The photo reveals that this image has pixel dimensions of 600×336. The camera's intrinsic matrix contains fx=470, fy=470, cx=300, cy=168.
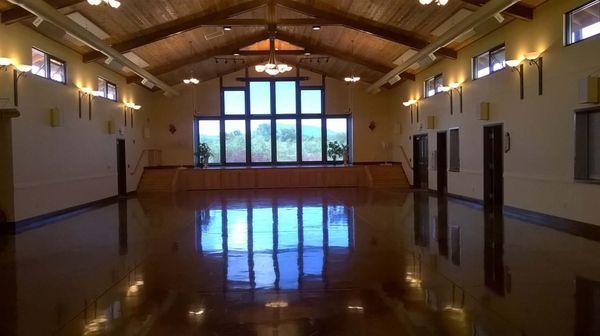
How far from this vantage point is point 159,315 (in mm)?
3965

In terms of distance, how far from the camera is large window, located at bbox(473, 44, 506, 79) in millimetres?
10719

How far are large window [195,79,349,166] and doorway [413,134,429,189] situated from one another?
187 inches

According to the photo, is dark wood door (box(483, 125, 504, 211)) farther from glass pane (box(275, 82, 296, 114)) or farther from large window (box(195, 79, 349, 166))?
glass pane (box(275, 82, 296, 114))

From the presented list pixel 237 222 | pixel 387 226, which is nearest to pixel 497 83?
pixel 387 226

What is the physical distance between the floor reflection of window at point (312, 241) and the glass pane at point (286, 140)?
422 inches

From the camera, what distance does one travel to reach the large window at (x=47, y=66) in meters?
10.1

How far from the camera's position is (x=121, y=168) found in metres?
16.3

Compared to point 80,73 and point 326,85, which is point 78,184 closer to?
point 80,73

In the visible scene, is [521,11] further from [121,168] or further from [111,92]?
[121,168]

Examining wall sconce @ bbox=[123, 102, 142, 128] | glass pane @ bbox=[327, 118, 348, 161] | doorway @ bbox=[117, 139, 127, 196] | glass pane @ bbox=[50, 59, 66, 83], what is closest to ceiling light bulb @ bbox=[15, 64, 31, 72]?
glass pane @ bbox=[50, 59, 66, 83]

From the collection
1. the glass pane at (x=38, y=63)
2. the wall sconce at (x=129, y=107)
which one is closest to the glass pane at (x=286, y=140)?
the wall sconce at (x=129, y=107)

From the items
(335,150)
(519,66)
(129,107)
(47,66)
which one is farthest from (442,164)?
(47,66)

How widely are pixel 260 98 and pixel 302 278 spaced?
17360 millimetres

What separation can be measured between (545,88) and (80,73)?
36.3 feet
